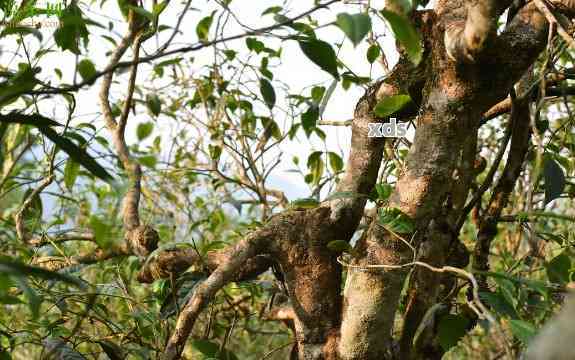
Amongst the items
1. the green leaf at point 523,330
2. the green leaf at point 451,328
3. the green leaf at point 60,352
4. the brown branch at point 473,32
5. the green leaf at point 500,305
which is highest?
the brown branch at point 473,32

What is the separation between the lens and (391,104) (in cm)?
78

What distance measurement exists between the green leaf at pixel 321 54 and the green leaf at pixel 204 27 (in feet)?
2.35

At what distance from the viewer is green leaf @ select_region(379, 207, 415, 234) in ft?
2.36

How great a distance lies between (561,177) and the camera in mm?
822

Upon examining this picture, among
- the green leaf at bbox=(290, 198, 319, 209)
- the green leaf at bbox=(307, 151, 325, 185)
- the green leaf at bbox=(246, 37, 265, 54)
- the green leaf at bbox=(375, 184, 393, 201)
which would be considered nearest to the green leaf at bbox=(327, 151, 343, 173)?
the green leaf at bbox=(307, 151, 325, 185)

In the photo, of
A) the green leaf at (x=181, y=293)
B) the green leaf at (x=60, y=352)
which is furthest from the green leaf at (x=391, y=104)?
the green leaf at (x=60, y=352)

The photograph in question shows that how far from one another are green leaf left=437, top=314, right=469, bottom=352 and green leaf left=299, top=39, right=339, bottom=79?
0.36 meters

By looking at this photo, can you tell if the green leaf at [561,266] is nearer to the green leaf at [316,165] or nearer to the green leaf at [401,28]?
the green leaf at [401,28]

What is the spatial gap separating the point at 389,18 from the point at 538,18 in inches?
12.0

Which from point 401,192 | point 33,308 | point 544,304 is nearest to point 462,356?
point 544,304

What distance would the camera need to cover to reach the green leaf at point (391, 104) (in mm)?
774

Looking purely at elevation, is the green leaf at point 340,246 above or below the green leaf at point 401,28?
below

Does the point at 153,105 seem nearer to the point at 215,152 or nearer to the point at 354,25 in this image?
the point at 215,152

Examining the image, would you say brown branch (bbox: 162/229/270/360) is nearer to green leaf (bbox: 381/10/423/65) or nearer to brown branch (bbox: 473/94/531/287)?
brown branch (bbox: 473/94/531/287)
